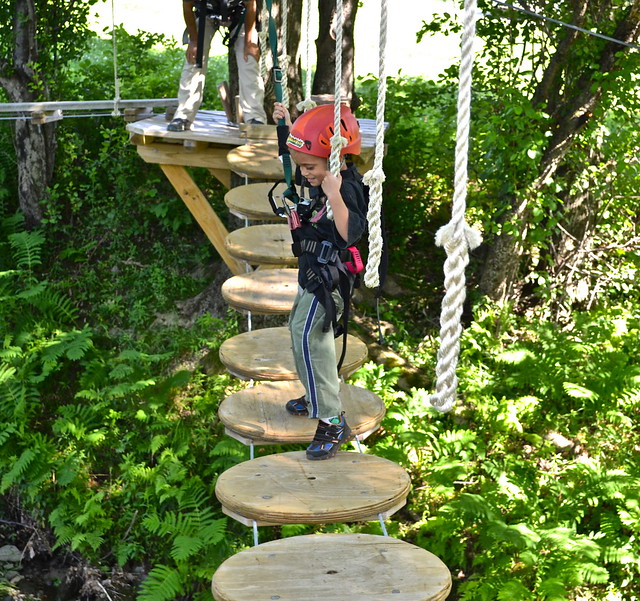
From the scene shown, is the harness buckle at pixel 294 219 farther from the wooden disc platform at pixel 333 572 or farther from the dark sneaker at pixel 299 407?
the wooden disc platform at pixel 333 572

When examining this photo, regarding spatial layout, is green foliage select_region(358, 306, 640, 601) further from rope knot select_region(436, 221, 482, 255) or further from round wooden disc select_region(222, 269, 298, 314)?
rope knot select_region(436, 221, 482, 255)

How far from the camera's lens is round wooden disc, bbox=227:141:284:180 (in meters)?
5.60

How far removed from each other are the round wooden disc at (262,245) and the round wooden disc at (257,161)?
1.86ft

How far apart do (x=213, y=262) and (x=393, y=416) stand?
9.69 feet

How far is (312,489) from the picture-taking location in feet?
10.1

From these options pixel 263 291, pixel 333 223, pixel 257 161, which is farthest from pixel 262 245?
pixel 333 223

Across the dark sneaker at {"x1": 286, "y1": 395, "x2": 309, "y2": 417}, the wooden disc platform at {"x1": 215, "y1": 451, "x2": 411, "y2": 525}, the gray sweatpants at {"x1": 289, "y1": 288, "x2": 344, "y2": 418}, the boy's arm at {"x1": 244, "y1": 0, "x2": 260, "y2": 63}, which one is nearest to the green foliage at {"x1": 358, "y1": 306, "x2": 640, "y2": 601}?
the dark sneaker at {"x1": 286, "y1": 395, "x2": 309, "y2": 417}

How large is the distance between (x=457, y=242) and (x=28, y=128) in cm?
694

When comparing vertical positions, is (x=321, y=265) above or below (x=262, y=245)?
above

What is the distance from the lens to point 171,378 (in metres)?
6.66

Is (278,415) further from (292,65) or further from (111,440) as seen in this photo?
(292,65)

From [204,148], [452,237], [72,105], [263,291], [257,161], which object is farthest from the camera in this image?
[72,105]

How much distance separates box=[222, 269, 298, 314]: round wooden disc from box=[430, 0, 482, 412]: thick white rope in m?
2.06

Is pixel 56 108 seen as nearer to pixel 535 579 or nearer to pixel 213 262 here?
pixel 213 262
